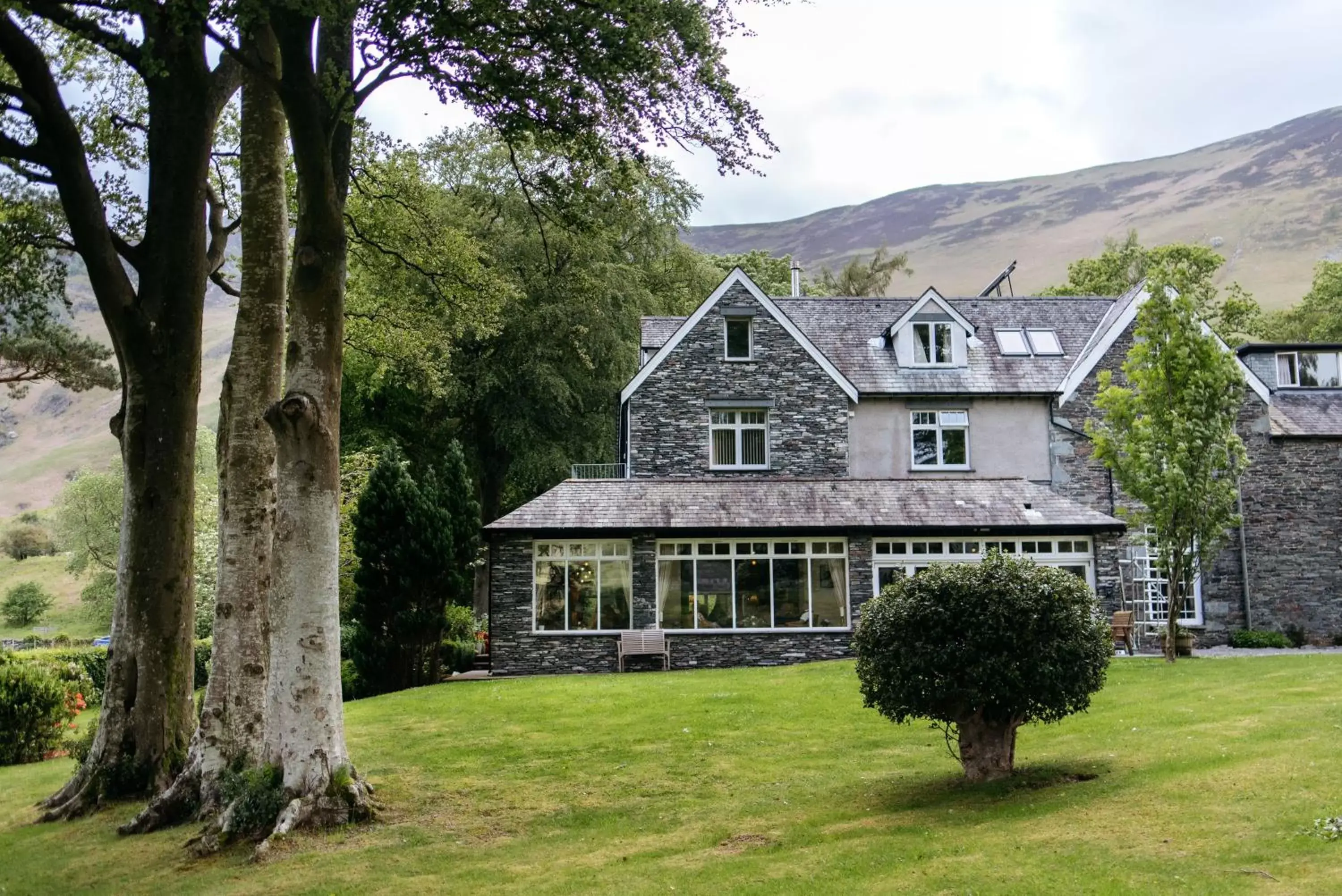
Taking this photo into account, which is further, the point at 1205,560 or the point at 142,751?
the point at 1205,560

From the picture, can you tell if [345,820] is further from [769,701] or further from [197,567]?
[197,567]

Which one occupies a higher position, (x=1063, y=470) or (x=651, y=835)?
(x=1063, y=470)

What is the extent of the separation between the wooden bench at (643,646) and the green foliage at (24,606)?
67377mm

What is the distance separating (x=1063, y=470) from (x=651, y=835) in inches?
950

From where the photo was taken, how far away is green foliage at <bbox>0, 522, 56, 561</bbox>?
12225 centimetres

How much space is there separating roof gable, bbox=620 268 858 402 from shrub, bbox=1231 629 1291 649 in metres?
11.7

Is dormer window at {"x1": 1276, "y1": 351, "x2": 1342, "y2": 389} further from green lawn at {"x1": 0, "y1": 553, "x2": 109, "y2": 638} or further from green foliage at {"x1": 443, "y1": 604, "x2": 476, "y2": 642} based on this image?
green lawn at {"x1": 0, "y1": 553, "x2": 109, "y2": 638}

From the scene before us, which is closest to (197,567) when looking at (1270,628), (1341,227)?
(1270,628)

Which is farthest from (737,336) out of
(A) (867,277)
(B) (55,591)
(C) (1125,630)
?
(B) (55,591)

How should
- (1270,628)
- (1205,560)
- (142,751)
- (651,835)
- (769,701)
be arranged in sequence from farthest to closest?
1. (1270,628)
2. (1205,560)
3. (769,701)
4. (142,751)
5. (651,835)

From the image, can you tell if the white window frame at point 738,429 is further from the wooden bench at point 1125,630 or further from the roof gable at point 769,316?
the wooden bench at point 1125,630

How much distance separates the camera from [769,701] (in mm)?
19797

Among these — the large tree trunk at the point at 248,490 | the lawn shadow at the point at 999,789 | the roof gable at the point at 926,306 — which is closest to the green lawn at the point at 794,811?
the lawn shadow at the point at 999,789

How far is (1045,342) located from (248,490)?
26.7 metres
